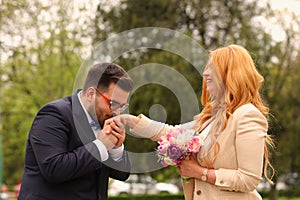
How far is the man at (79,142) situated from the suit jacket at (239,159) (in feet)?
1.97

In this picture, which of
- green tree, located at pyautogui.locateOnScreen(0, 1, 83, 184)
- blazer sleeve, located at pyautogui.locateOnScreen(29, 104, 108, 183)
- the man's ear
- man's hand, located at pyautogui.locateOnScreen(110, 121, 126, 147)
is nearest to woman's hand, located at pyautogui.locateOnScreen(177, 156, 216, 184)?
man's hand, located at pyautogui.locateOnScreen(110, 121, 126, 147)

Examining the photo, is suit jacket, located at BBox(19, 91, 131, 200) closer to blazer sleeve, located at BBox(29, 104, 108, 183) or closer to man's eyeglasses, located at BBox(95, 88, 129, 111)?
blazer sleeve, located at BBox(29, 104, 108, 183)

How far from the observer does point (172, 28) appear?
16531 mm

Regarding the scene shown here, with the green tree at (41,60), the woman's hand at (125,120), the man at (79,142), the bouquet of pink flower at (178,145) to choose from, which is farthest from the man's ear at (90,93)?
the green tree at (41,60)

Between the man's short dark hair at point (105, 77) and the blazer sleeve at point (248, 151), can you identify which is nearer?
the blazer sleeve at point (248, 151)

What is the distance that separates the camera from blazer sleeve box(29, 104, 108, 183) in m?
3.84

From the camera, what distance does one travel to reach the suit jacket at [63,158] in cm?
386

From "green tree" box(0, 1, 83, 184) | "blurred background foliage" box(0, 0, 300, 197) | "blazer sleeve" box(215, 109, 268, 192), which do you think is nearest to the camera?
"blazer sleeve" box(215, 109, 268, 192)

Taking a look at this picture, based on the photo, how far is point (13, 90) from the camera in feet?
71.9

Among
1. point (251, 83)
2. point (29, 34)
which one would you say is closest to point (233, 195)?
point (251, 83)

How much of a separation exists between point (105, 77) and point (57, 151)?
0.58 metres

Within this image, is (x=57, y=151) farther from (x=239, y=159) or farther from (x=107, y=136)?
(x=239, y=159)

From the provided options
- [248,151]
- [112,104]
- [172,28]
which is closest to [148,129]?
[112,104]

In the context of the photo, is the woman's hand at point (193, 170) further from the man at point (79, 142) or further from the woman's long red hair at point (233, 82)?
the man at point (79, 142)
